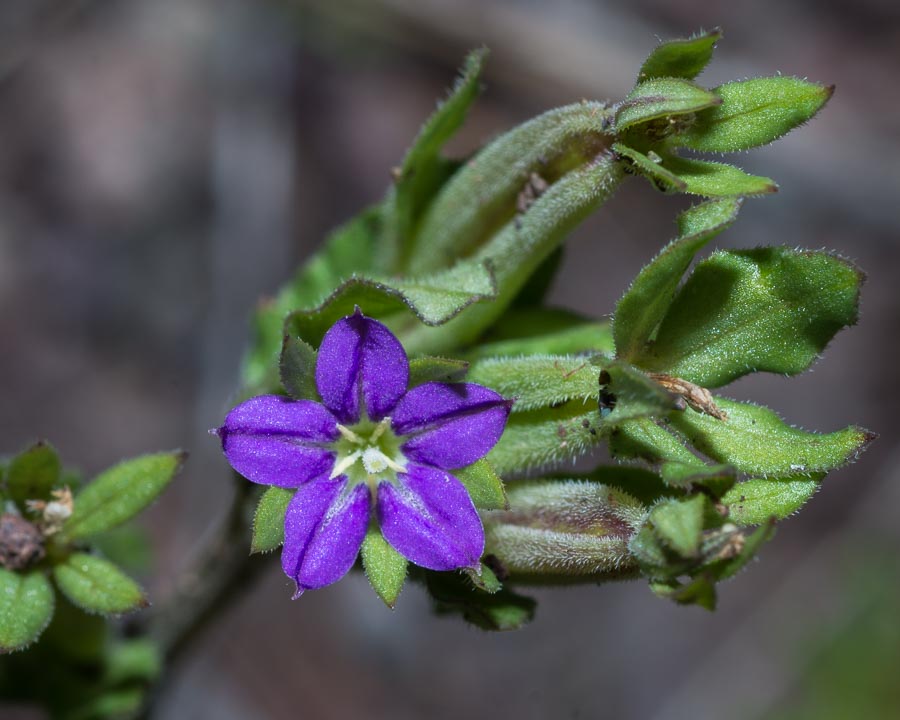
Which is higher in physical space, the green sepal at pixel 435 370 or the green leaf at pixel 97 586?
the green sepal at pixel 435 370

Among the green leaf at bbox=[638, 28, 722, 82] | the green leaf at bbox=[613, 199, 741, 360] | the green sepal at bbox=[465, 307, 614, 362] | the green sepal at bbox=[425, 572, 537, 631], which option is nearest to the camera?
the green leaf at bbox=[613, 199, 741, 360]

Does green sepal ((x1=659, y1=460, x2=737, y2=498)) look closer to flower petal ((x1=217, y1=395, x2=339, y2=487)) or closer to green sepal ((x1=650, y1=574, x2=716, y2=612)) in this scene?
green sepal ((x1=650, y1=574, x2=716, y2=612))

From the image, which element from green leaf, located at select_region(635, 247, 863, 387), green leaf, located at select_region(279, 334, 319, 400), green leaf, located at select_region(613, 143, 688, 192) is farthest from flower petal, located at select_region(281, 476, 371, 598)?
green leaf, located at select_region(613, 143, 688, 192)

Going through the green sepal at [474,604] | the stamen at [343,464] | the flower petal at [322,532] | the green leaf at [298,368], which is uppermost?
the green leaf at [298,368]

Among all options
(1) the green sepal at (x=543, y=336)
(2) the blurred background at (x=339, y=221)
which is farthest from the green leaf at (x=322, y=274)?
(2) the blurred background at (x=339, y=221)

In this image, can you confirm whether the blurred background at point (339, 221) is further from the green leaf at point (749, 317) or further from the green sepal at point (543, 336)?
the green leaf at point (749, 317)

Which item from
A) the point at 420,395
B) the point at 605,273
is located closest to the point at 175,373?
the point at 605,273

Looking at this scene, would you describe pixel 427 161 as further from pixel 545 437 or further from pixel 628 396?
pixel 628 396
